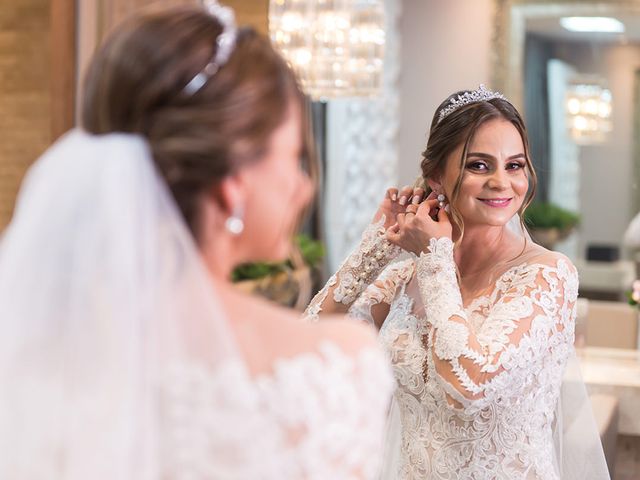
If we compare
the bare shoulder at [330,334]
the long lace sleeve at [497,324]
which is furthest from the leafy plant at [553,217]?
the bare shoulder at [330,334]

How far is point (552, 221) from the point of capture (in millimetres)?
7289

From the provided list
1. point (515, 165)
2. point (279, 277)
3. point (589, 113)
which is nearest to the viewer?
point (515, 165)

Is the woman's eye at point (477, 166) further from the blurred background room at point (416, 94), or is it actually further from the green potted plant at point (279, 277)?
the green potted plant at point (279, 277)

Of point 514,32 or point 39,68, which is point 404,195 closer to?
point 39,68

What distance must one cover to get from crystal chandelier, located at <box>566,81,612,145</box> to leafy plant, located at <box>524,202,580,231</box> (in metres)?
0.50

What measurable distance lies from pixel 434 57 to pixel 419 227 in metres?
5.27

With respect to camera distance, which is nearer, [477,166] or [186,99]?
[186,99]

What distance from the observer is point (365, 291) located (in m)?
2.85

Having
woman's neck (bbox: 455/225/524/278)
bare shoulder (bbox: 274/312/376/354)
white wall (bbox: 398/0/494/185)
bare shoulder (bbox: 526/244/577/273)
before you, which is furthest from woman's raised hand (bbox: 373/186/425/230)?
white wall (bbox: 398/0/494/185)

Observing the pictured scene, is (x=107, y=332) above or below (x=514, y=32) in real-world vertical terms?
below

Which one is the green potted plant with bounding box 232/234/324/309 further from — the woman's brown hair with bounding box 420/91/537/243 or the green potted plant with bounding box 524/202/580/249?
the woman's brown hair with bounding box 420/91/537/243

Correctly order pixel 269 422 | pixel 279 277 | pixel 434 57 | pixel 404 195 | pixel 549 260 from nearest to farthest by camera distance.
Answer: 1. pixel 269 422
2. pixel 549 260
3. pixel 404 195
4. pixel 279 277
5. pixel 434 57

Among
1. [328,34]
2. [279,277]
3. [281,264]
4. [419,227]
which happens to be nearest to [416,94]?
[281,264]

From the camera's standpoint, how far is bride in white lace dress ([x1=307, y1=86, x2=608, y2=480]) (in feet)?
7.86
